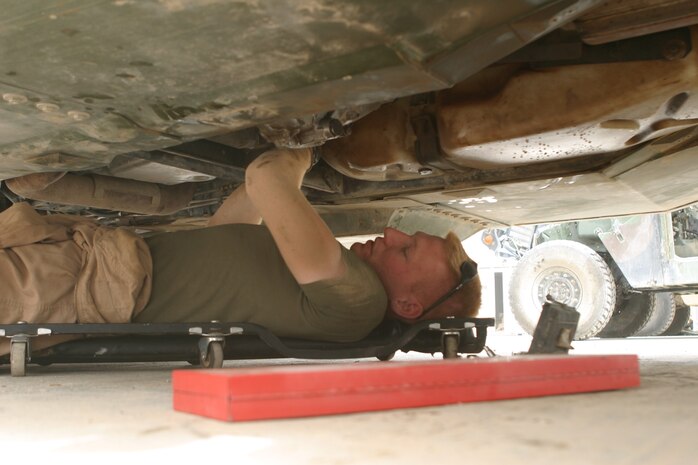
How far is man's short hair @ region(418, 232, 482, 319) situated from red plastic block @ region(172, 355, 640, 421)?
79 cm

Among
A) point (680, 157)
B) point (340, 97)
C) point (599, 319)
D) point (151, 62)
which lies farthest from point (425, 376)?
point (599, 319)

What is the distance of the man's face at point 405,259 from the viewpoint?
196 cm

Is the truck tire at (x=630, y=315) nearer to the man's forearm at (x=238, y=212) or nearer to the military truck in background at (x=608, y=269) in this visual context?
the military truck in background at (x=608, y=269)

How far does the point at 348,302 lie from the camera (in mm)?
1757

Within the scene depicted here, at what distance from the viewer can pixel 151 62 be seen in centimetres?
123

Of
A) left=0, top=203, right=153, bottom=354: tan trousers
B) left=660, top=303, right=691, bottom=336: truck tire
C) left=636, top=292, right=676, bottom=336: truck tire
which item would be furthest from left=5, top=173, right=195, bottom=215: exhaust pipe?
left=660, top=303, right=691, bottom=336: truck tire

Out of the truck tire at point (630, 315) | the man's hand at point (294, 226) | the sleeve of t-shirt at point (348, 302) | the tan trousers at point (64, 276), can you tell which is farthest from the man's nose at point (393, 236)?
the truck tire at point (630, 315)

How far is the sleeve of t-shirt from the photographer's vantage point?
1.71 metres

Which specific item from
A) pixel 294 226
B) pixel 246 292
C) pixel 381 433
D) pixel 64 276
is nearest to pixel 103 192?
pixel 64 276

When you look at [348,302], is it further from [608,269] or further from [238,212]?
[608,269]

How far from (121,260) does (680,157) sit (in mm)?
1559

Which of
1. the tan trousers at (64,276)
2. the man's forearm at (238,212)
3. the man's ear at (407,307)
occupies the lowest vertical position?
the man's ear at (407,307)

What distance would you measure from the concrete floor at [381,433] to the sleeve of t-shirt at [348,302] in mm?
584

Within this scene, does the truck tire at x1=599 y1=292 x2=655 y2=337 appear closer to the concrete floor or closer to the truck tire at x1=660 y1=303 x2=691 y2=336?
the truck tire at x1=660 y1=303 x2=691 y2=336
